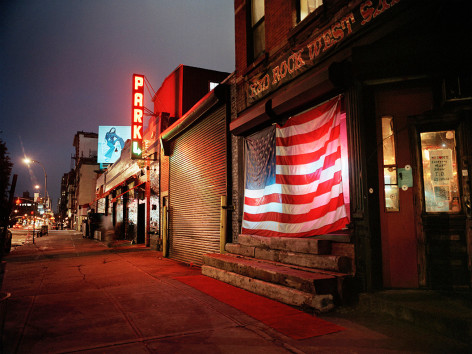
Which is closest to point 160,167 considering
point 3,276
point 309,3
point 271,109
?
point 3,276

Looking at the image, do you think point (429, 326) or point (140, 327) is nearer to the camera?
point (429, 326)

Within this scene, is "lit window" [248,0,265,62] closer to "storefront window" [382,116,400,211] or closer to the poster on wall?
"storefront window" [382,116,400,211]

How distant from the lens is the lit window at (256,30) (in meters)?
9.92

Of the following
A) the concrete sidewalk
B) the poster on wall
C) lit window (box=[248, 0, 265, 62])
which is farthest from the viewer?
the poster on wall

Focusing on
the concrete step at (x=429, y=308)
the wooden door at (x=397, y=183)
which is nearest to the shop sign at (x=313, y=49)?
the wooden door at (x=397, y=183)

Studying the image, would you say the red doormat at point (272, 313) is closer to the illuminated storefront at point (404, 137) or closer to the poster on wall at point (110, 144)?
the illuminated storefront at point (404, 137)

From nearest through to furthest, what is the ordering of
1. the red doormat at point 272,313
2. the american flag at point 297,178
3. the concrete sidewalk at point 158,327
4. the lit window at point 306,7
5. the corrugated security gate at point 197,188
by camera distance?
the concrete sidewalk at point 158,327, the red doormat at point 272,313, the american flag at point 297,178, the lit window at point 306,7, the corrugated security gate at point 197,188

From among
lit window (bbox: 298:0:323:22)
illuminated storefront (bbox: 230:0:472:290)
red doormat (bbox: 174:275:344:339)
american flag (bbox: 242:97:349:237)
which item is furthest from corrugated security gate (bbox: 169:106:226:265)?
illuminated storefront (bbox: 230:0:472:290)

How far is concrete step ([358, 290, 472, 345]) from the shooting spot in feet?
13.3

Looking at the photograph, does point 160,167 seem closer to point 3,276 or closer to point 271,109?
point 3,276

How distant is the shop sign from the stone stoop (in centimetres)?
392

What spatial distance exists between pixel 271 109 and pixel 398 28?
3.41m

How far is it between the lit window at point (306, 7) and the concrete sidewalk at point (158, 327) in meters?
6.56

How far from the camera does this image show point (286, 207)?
776cm
